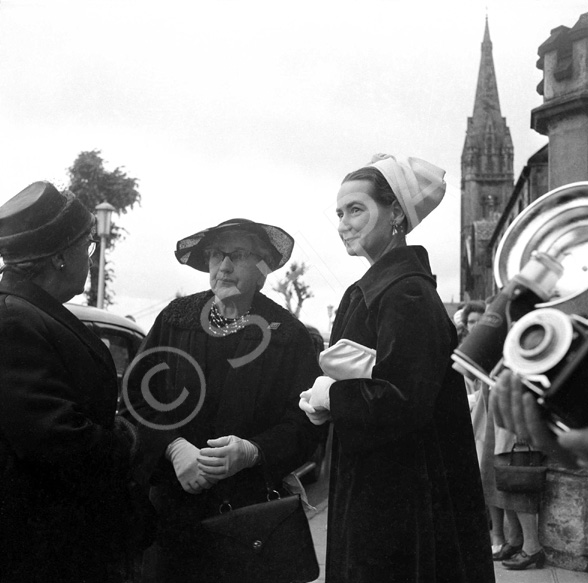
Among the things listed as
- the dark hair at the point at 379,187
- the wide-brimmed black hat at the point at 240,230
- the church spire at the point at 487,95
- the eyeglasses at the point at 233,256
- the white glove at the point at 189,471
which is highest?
the church spire at the point at 487,95

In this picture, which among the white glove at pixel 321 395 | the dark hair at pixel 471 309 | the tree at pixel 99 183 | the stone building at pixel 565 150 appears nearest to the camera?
the white glove at pixel 321 395

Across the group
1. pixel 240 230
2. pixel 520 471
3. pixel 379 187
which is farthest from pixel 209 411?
pixel 520 471

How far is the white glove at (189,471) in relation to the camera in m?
2.71

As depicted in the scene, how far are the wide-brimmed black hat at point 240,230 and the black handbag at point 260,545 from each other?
94cm

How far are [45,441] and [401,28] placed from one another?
248 centimetres

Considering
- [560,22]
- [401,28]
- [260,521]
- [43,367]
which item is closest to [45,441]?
[43,367]

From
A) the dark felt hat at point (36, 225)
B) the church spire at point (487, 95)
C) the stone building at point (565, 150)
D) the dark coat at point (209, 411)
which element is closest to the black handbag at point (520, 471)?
the stone building at point (565, 150)

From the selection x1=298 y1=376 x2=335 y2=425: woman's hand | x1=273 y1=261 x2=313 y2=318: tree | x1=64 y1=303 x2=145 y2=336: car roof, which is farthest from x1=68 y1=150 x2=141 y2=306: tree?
x1=298 y1=376 x2=335 y2=425: woman's hand

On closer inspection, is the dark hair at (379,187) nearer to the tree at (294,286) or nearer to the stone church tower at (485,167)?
the tree at (294,286)

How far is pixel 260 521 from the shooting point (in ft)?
8.79

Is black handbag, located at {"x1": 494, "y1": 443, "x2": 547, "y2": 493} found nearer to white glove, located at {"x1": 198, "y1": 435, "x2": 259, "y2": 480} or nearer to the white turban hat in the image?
white glove, located at {"x1": 198, "y1": 435, "x2": 259, "y2": 480}

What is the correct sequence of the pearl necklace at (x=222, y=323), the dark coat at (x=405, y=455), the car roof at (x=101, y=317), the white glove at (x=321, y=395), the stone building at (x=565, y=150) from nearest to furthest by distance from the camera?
the dark coat at (x=405, y=455) → the white glove at (x=321, y=395) → the pearl necklace at (x=222, y=323) → the stone building at (x=565, y=150) → the car roof at (x=101, y=317)

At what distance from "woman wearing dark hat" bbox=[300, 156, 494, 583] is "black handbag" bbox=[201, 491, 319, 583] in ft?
1.54

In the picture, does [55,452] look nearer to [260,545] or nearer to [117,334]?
[260,545]
